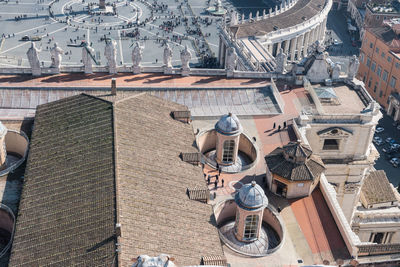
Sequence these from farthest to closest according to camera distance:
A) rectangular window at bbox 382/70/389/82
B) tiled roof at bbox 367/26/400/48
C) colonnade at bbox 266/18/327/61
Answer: colonnade at bbox 266/18/327/61, rectangular window at bbox 382/70/389/82, tiled roof at bbox 367/26/400/48

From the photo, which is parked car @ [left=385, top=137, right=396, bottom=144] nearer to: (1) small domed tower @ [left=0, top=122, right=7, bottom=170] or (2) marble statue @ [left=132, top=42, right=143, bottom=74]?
(2) marble statue @ [left=132, top=42, right=143, bottom=74]

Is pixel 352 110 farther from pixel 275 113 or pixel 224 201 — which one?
pixel 224 201

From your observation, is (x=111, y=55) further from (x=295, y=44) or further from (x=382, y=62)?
(x=382, y=62)

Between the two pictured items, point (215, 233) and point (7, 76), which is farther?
point (7, 76)

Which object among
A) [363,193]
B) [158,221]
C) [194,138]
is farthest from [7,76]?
[363,193]

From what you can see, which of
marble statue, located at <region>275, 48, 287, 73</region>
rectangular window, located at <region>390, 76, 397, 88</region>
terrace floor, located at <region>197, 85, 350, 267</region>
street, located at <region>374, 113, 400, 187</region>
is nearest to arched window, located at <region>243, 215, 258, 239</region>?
terrace floor, located at <region>197, 85, 350, 267</region>

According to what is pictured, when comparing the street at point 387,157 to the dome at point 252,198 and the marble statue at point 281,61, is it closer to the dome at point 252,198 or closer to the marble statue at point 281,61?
the marble statue at point 281,61

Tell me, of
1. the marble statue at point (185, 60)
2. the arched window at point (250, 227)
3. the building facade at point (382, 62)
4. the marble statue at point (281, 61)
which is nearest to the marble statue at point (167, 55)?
the marble statue at point (185, 60)
